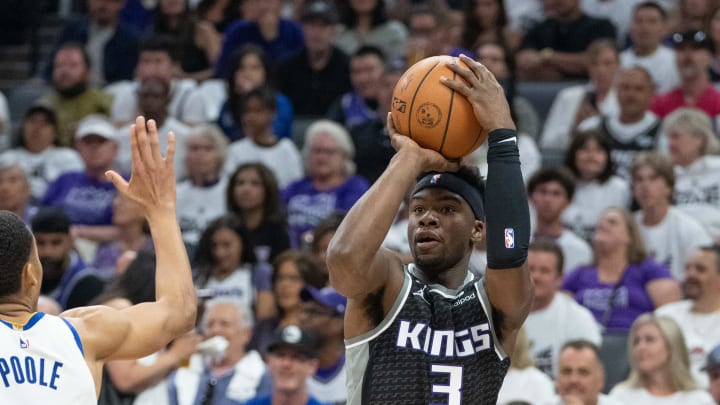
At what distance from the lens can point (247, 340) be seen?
9031 mm

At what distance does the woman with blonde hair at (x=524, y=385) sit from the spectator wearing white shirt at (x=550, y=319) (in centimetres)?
46

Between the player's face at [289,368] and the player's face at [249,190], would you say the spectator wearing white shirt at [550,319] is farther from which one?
the player's face at [249,190]

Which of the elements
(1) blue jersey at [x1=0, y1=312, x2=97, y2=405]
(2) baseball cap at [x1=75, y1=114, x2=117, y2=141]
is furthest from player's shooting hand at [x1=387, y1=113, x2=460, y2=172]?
(2) baseball cap at [x1=75, y1=114, x2=117, y2=141]

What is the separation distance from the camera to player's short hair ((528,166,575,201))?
10.1m

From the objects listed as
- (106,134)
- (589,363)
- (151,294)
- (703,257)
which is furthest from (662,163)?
(106,134)

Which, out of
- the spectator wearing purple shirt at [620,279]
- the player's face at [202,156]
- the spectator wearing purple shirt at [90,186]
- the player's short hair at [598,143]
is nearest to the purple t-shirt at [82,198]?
the spectator wearing purple shirt at [90,186]

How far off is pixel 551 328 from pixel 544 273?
1.19 feet

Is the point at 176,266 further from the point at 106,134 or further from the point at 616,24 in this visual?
the point at 616,24

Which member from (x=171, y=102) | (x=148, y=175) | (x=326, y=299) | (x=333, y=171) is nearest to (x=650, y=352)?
(x=326, y=299)

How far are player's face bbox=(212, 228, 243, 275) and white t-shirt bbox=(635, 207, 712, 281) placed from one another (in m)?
2.88

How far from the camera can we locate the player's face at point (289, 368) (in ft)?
26.4

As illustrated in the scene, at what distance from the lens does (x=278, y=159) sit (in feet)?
37.5

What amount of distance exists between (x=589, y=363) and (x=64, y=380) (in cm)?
434

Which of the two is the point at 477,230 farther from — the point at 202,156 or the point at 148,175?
the point at 202,156
